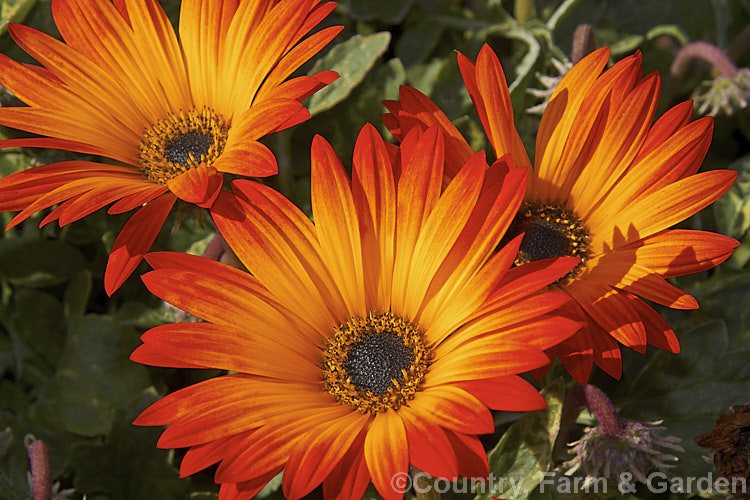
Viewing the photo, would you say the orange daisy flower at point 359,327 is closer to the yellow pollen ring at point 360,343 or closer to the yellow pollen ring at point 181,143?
the yellow pollen ring at point 360,343

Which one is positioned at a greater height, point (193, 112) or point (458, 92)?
point (458, 92)

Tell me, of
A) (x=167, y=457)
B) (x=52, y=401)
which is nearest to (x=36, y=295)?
(x=52, y=401)

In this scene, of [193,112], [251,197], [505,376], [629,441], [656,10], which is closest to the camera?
Answer: [505,376]

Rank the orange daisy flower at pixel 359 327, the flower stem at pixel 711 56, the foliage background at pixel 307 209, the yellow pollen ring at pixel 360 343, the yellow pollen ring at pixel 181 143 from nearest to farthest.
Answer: the orange daisy flower at pixel 359 327 → the yellow pollen ring at pixel 360 343 → the yellow pollen ring at pixel 181 143 → the foliage background at pixel 307 209 → the flower stem at pixel 711 56

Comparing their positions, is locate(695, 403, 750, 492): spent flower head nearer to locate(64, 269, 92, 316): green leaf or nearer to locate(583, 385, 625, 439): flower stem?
locate(583, 385, 625, 439): flower stem

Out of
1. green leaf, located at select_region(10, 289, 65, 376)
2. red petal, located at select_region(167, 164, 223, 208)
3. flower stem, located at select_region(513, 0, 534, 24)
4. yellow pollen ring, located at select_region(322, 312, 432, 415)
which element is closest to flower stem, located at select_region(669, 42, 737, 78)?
flower stem, located at select_region(513, 0, 534, 24)

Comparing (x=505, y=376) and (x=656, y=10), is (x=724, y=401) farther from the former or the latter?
(x=656, y=10)

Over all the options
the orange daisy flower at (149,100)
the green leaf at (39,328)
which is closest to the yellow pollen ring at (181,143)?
the orange daisy flower at (149,100)

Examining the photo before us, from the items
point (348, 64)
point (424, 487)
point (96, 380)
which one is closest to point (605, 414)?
point (424, 487)

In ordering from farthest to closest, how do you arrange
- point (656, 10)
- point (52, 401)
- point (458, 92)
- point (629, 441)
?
point (656, 10), point (458, 92), point (52, 401), point (629, 441)
